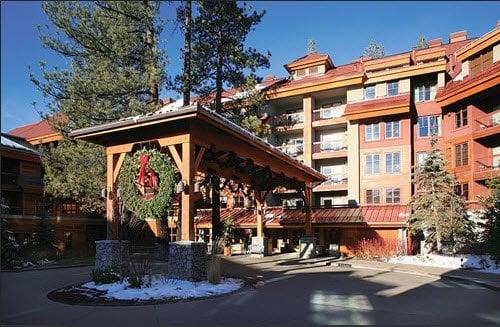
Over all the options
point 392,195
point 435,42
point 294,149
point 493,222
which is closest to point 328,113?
point 294,149

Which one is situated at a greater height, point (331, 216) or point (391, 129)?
point (391, 129)

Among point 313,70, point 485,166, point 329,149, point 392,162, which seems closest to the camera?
point 485,166

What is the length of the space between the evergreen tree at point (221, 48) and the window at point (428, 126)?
12522 millimetres

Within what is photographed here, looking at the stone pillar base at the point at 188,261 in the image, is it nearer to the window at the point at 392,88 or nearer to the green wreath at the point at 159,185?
the green wreath at the point at 159,185

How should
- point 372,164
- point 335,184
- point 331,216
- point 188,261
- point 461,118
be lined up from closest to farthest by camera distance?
point 188,261
point 461,118
point 331,216
point 372,164
point 335,184

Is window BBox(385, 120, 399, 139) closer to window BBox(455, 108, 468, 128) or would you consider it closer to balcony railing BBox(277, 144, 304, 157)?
window BBox(455, 108, 468, 128)

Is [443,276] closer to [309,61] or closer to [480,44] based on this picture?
[480,44]

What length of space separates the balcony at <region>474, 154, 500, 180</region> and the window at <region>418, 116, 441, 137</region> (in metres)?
3.62

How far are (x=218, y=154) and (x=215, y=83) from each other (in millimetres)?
10487

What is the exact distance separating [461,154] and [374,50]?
10390 millimetres

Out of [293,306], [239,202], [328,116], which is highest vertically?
[328,116]

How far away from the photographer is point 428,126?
1209 inches

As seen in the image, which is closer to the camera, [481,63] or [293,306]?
[293,306]

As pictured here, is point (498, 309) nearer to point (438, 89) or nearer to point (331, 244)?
point (331, 244)
